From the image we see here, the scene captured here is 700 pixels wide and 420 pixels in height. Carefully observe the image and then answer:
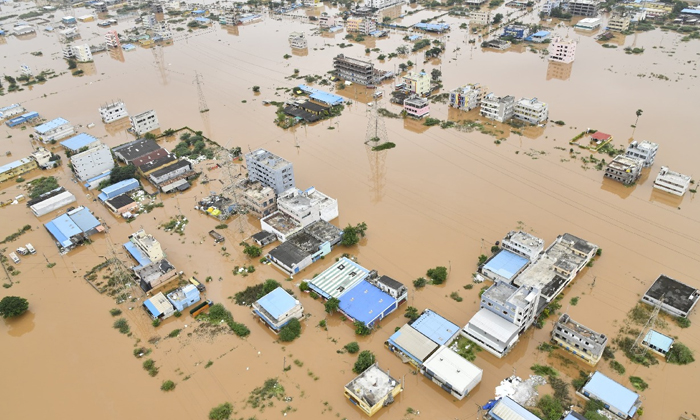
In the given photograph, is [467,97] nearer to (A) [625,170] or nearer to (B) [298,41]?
(A) [625,170]

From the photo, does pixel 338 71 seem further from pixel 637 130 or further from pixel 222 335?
pixel 222 335

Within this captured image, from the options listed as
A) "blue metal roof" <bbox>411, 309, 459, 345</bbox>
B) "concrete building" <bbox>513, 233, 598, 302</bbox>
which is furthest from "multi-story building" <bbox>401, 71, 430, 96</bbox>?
"blue metal roof" <bbox>411, 309, 459, 345</bbox>

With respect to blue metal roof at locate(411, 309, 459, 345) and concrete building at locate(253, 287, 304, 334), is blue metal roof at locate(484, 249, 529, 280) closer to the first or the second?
blue metal roof at locate(411, 309, 459, 345)

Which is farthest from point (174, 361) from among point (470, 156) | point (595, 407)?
point (470, 156)

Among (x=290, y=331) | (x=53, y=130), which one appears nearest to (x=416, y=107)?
(x=290, y=331)

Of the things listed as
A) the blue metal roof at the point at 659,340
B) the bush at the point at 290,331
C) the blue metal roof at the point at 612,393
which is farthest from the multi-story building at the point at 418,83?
the blue metal roof at the point at 612,393

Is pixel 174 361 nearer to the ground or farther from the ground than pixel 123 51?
nearer to the ground
